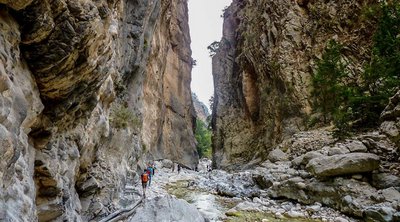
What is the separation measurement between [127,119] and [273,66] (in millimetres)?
16527

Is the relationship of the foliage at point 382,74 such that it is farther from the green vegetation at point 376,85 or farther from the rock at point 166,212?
the rock at point 166,212

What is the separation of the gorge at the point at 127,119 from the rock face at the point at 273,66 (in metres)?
0.13

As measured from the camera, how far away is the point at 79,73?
19.5 ft

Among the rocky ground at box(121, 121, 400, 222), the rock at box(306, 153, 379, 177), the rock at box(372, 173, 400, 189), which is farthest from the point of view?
the rock at box(306, 153, 379, 177)

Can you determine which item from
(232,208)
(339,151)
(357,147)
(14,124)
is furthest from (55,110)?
(357,147)

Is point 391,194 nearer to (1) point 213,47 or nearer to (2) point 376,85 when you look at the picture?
(2) point 376,85

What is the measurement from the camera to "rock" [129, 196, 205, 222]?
6570 mm

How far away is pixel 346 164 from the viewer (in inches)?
382

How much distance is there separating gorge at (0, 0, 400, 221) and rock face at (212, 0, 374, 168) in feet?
0.42

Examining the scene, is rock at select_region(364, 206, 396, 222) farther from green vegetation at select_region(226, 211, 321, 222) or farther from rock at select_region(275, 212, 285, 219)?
rock at select_region(275, 212, 285, 219)

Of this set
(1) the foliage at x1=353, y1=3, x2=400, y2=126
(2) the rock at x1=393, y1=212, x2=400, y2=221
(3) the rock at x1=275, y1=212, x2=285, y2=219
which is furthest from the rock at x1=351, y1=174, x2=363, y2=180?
(1) the foliage at x1=353, y1=3, x2=400, y2=126

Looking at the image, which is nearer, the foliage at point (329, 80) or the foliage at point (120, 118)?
the foliage at point (120, 118)

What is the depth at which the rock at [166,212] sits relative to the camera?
6.57m

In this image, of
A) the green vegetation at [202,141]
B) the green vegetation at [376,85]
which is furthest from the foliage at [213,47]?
the green vegetation at [376,85]
